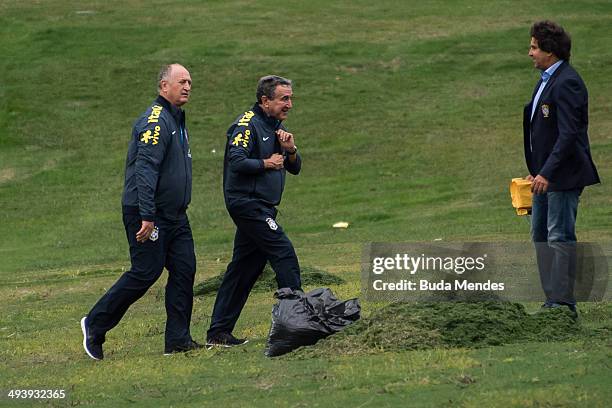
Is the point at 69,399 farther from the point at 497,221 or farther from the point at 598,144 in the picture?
the point at 598,144

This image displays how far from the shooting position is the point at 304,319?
9711 mm

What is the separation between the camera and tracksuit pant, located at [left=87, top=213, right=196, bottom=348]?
10.4 meters

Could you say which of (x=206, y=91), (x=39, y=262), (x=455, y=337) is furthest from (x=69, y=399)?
(x=206, y=91)

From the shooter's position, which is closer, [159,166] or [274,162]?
[159,166]

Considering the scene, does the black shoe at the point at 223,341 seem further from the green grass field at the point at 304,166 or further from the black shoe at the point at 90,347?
the black shoe at the point at 90,347

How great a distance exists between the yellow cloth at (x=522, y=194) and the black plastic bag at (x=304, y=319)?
1.58m

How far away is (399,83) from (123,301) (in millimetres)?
24814

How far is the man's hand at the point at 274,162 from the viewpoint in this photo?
412 inches

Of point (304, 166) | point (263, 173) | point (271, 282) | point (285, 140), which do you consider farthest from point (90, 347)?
point (304, 166)

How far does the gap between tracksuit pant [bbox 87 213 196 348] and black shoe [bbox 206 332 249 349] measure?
0.27m

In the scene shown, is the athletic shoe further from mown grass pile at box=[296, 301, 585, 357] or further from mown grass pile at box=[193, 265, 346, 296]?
mown grass pile at box=[193, 265, 346, 296]

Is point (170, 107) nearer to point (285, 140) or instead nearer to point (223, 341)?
point (285, 140)

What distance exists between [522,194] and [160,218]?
2706 mm
